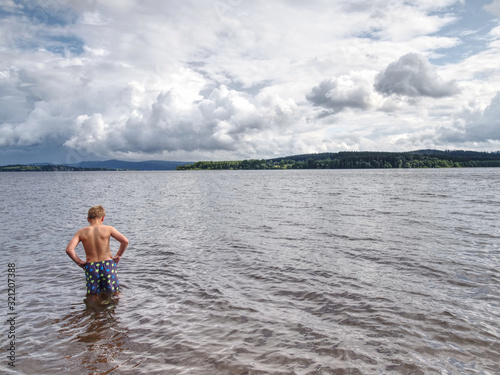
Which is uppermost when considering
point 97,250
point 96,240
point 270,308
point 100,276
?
point 96,240

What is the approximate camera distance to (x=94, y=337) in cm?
843

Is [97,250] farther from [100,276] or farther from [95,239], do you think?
[100,276]

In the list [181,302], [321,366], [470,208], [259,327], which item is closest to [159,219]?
[181,302]

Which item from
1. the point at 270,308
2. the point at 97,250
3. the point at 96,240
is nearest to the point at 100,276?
the point at 97,250

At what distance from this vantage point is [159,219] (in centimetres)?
3158

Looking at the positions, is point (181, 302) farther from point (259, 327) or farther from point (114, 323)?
point (259, 327)

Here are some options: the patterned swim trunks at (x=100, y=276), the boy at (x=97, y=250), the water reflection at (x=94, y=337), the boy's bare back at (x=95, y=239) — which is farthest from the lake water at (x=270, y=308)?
the boy's bare back at (x=95, y=239)

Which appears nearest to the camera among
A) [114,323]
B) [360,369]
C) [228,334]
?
[360,369]

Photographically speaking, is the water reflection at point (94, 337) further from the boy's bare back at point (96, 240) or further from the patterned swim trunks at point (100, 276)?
the boy's bare back at point (96, 240)

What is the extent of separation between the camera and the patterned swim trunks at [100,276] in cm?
1055

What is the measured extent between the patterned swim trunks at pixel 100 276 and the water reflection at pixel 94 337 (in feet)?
1.01

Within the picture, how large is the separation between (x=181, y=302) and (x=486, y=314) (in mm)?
9635

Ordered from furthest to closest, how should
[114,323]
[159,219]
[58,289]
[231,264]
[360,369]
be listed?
1. [159,219]
2. [231,264]
3. [58,289]
4. [114,323]
5. [360,369]

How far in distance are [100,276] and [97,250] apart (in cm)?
103
